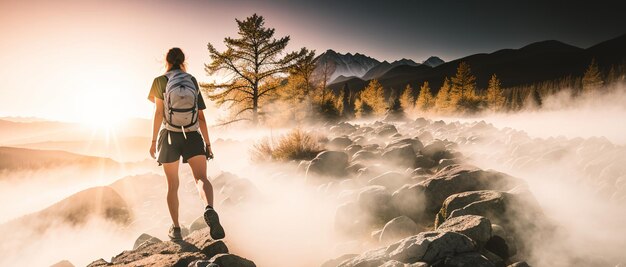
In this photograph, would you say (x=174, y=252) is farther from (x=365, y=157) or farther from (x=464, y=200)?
(x=365, y=157)

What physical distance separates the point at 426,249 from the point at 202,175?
2.28 m

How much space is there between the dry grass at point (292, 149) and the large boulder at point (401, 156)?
7.55ft

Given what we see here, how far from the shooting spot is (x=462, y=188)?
13.5 feet

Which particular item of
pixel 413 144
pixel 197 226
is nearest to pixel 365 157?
pixel 413 144

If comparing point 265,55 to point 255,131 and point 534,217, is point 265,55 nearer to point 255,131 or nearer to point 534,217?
point 255,131

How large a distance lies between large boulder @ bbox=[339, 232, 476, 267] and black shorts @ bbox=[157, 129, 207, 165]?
6.36 feet

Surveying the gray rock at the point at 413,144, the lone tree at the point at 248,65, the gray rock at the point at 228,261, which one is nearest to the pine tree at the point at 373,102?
the lone tree at the point at 248,65

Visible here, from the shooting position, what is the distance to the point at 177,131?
3.24 metres

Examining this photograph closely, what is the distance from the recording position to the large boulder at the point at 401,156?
684 centimetres

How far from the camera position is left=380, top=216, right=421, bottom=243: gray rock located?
132 inches

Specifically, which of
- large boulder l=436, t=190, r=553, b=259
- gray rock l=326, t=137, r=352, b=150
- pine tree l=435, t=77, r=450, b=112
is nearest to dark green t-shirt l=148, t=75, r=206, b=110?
large boulder l=436, t=190, r=553, b=259

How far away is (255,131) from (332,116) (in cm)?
1254

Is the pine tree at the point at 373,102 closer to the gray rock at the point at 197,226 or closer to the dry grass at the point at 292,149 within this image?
the dry grass at the point at 292,149

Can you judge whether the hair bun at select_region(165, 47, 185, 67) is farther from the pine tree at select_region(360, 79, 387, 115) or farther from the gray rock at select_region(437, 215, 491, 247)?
the pine tree at select_region(360, 79, 387, 115)
